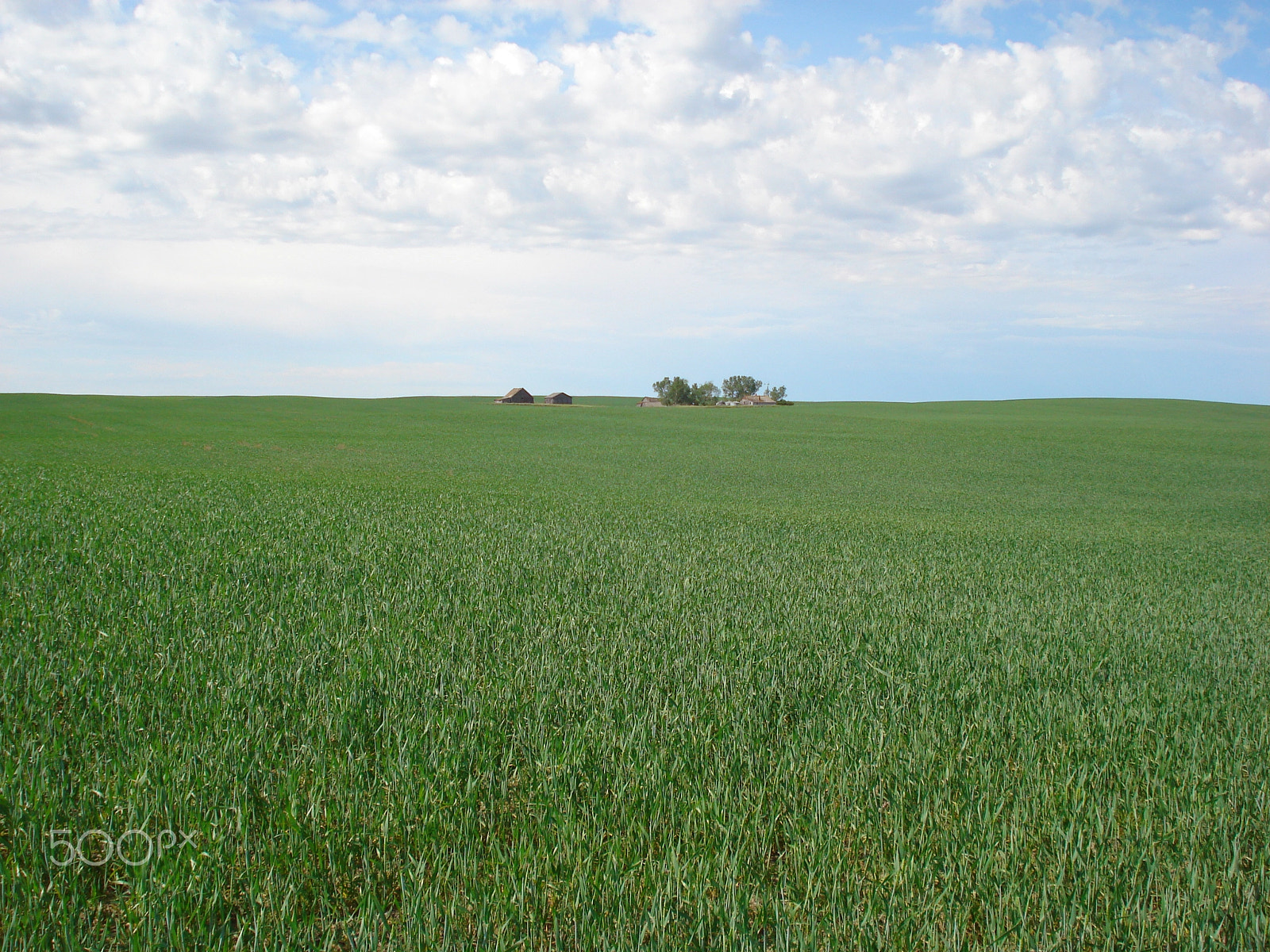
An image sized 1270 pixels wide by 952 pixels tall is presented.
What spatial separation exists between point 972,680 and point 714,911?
13.0 ft

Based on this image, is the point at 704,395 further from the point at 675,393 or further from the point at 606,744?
the point at 606,744

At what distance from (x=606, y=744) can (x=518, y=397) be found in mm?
115241

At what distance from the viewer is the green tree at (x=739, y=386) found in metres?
132

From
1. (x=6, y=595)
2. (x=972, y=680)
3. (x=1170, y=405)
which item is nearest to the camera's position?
(x=972, y=680)

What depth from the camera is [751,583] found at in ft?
32.7

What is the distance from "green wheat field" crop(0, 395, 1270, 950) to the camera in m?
3.14

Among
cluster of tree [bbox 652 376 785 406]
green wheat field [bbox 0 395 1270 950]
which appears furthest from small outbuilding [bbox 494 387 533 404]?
green wheat field [bbox 0 395 1270 950]

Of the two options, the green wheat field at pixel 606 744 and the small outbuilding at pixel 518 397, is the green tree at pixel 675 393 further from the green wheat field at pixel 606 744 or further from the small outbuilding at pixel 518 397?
the green wheat field at pixel 606 744

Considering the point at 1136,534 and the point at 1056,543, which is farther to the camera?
the point at 1136,534

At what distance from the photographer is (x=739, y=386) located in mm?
134375

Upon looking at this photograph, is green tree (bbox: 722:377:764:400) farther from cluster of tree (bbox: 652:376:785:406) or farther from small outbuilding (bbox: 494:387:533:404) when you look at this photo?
small outbuilding (bbox: 494:387:533:404)

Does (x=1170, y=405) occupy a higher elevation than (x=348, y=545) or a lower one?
higher

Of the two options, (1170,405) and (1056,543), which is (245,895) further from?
(1170,405)

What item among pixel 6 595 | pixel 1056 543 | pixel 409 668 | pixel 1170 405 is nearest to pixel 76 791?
pixel 409 668
